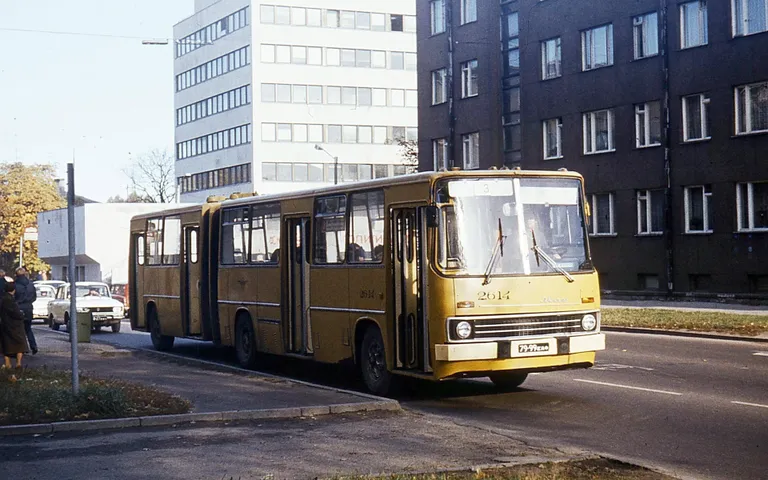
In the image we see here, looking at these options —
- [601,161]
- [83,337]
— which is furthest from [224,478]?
[601,161]

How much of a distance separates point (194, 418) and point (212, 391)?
2.67 metres

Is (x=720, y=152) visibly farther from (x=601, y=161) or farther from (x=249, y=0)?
(x=249, y=0)

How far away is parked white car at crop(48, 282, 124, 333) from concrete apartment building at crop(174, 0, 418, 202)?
45237 millimetres

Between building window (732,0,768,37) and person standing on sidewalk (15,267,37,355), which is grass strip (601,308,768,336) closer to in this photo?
building window (732,0,768,37)

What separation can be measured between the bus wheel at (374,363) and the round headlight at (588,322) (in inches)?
98.9

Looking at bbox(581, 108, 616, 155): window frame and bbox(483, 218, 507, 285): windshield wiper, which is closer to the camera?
bbox(483, 218, 507, 285): windshield wiper

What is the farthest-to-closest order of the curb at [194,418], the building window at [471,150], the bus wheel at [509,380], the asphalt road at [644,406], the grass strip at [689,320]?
the building window at [471,150] → the grass strip at [689,320] → the bus wheel at [509,380] → the curb at [194,418] → the asphalt road at [644,406]

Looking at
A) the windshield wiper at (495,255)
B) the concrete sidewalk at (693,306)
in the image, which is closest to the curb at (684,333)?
the concrete sidewalk at (693,306)

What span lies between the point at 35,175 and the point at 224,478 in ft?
255

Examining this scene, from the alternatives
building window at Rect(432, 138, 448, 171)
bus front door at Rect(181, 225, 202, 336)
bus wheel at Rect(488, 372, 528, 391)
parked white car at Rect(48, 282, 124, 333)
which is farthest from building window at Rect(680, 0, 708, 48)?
bus wheel at Rect(488, 372, 528, 391)

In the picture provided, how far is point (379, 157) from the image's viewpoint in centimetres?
8906

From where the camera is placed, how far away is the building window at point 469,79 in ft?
165

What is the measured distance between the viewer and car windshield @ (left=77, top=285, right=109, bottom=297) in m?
36.9

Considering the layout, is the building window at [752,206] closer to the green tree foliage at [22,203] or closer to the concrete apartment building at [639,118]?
the concrete apartment building at [639,118]
